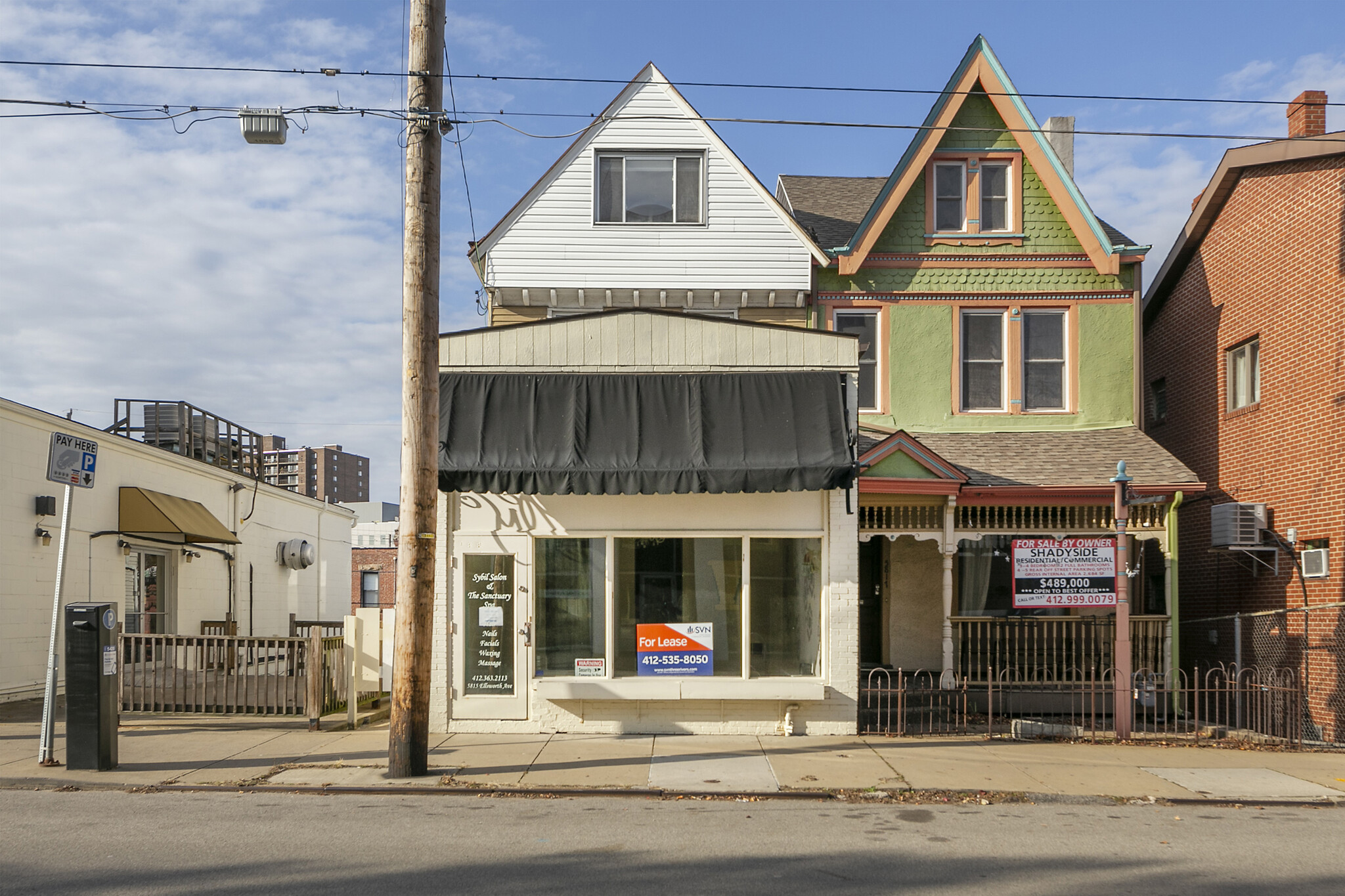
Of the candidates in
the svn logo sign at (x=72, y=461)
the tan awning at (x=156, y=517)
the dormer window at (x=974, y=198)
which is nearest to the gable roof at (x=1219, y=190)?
the dormer window at (x=974, y=198)

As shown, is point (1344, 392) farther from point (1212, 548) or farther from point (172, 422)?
point (172, 422)

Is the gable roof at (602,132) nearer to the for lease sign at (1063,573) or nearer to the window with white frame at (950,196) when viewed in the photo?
the window with white frame at (950,196)

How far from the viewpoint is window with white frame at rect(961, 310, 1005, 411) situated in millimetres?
17625

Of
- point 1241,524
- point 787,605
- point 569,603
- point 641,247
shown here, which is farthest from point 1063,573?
point 641,247

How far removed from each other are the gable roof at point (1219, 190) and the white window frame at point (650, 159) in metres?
7.89

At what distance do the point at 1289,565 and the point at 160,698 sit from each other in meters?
15.0

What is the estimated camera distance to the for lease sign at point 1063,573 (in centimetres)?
1394

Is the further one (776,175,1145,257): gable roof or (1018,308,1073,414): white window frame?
(776,175,1145,257): gable roof

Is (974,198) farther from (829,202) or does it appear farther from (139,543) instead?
(139,543)

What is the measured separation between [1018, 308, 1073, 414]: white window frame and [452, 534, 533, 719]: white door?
8.91m

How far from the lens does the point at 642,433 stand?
42.2 feet

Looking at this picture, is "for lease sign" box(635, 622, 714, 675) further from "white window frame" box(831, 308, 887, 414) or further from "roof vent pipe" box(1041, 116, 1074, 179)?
"roof vent pipe" box(1041, 116, 1074, 179)

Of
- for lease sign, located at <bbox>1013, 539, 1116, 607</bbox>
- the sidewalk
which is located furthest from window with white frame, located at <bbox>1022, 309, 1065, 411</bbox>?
the sidewalk

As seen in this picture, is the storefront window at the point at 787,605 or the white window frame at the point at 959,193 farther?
the white window frame at the point at 959,193
